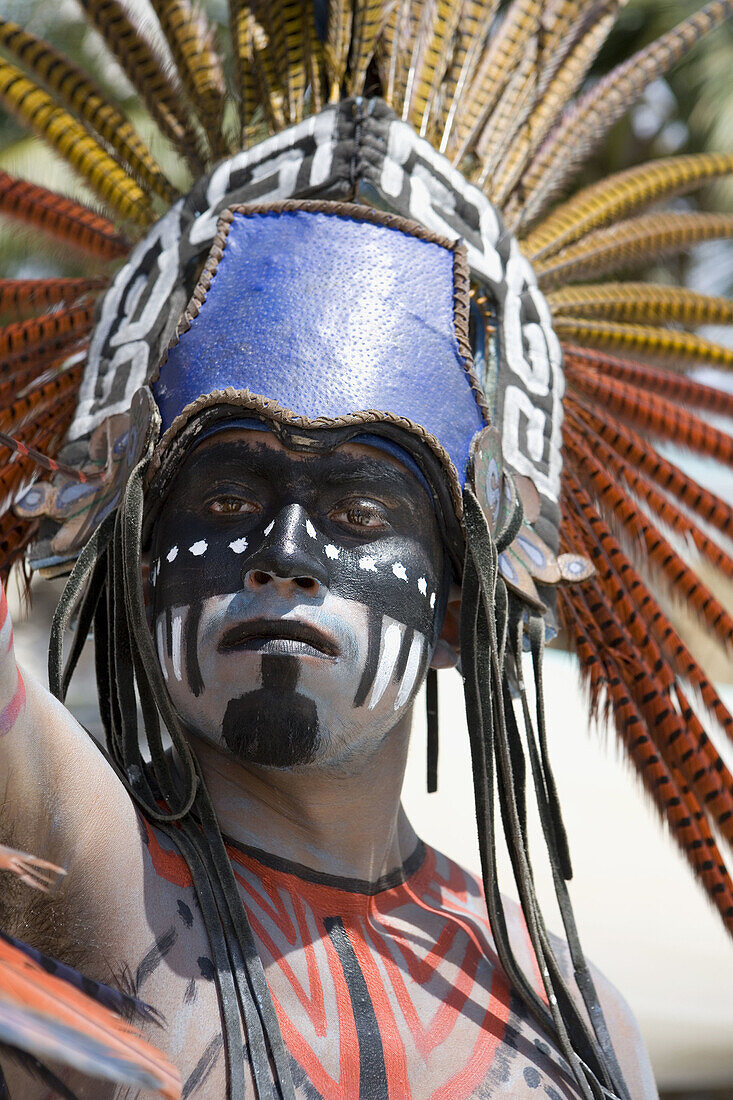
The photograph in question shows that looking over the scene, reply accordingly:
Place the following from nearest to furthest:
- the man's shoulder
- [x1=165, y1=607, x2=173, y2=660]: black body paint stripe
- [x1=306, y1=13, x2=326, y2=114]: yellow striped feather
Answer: [x1=165, y1=607, x2=173, y2=660]: black body paint stripe < the man's shoulder < [x1=306, y1=13, x2=326, y2=114]: yellow striped feather

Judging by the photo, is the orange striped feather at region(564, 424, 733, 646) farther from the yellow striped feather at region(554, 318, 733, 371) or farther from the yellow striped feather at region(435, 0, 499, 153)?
the yellow striped feather at region(435, 0, 499, 153)

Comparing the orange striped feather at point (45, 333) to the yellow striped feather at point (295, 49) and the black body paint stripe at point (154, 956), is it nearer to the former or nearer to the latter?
the yellow striped feather at point (295, 49)

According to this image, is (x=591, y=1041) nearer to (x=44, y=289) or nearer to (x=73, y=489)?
(x=73, y=489)

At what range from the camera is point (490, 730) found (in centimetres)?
219

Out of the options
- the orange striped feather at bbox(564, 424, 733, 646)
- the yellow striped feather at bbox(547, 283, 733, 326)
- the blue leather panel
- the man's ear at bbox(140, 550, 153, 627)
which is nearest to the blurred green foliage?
the yellow striped feather at bbox(547, 283, 733, 326)

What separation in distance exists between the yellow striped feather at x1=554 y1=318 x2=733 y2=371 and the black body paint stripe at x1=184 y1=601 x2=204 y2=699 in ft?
4.21

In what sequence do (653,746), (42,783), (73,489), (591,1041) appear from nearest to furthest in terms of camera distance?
(42,783), (591,1041), (73,489), (653,746)


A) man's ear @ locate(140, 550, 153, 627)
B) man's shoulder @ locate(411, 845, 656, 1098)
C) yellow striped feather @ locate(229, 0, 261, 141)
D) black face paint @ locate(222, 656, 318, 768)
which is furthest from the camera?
yellow striped feather @ locate(229, 0, 261, 141)

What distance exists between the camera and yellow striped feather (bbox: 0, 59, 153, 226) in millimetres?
2797

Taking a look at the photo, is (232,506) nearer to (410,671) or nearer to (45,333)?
(410,671)

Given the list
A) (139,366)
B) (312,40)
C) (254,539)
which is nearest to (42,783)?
(254,539)

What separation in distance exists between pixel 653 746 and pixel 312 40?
1680 mm

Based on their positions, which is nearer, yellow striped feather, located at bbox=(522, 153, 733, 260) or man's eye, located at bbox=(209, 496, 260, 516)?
man's eye, located at bbox=(209, 496, 260, 516)

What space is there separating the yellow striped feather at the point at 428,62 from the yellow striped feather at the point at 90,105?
56cm
